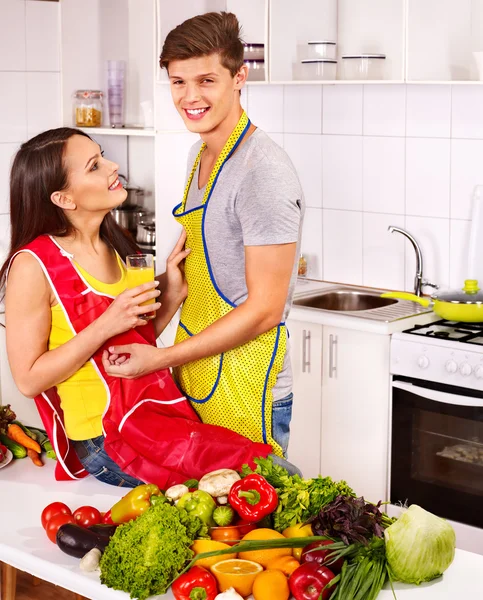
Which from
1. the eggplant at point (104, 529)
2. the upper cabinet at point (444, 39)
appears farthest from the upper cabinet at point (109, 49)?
the eggplant at point (104, 529)

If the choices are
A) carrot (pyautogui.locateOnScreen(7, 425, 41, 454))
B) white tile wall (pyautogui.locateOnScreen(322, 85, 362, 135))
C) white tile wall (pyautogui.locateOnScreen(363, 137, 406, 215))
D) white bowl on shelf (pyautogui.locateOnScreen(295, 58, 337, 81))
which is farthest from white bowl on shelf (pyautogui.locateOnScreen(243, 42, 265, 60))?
carrot (pyautogui.locateOnScreen(7, 425, 41, 454))

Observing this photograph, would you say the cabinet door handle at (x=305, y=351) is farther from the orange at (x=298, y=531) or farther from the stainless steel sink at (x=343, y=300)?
the orange at (x=298, y=531)

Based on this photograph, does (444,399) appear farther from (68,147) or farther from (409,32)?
(68,147)

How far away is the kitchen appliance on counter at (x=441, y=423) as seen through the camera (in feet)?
10.4

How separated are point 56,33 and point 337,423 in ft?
6.99

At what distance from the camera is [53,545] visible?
5.81ft

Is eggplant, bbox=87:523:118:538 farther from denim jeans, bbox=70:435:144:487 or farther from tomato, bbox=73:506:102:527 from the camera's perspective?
denim jeans, bbox=70:435:144:487

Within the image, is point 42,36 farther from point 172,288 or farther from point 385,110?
point 172,288

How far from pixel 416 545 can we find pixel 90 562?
56cm

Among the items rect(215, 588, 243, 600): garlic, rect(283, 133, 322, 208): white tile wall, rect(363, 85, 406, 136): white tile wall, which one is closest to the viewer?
rect(215, 588, 243, 600): garlic

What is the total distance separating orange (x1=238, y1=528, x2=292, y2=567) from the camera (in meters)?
1.61

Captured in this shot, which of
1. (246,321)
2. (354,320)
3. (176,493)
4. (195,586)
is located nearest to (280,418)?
(246,321)

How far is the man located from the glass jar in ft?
6.67

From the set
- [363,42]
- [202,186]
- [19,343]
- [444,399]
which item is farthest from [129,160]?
[19,343]
